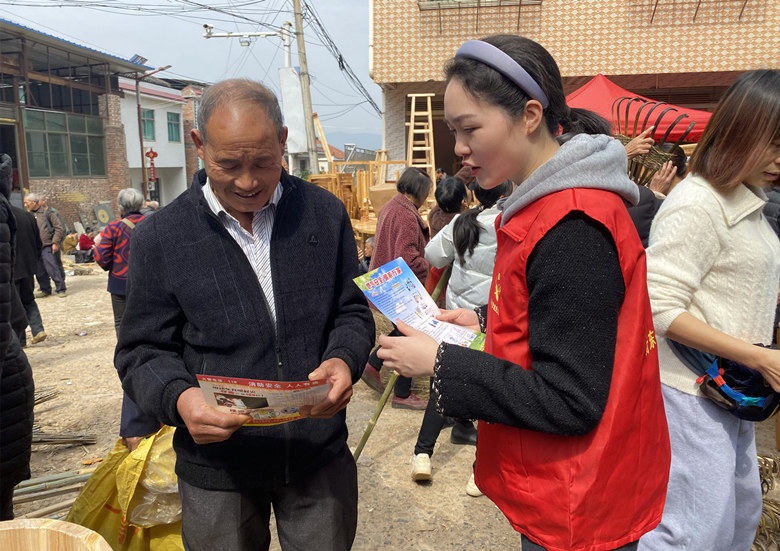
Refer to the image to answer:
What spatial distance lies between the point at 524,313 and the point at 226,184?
3.00ft

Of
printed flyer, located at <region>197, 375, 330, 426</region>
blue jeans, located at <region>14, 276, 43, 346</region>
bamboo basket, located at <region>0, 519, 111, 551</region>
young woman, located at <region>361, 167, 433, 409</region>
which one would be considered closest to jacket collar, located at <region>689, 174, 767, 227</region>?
printed flyer, located at <region>197, 375, 330, 426</region>

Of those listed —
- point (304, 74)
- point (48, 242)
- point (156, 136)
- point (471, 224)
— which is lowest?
point (48, 242)

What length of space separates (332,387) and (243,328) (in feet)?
1.00

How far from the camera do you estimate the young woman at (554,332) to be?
110cm

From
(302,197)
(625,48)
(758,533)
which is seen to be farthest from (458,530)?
(625,48)

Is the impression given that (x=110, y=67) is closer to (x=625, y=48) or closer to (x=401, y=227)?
(x=625, y=48)

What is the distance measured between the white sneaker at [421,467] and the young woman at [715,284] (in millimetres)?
1754

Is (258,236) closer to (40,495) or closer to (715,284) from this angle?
Answer: (715,284)

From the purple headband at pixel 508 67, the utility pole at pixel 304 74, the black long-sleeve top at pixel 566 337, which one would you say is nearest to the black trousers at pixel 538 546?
the black long-sleeve top at pixel 566 337

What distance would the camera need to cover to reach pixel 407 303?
5.68 feet

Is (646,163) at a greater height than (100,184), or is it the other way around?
(646,163)

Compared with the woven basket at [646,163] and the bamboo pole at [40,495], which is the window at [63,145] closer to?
the bamboo pole at [40,495]

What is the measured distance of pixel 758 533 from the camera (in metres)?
2.58

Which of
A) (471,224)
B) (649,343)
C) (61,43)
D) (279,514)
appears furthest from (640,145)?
(61,43)
